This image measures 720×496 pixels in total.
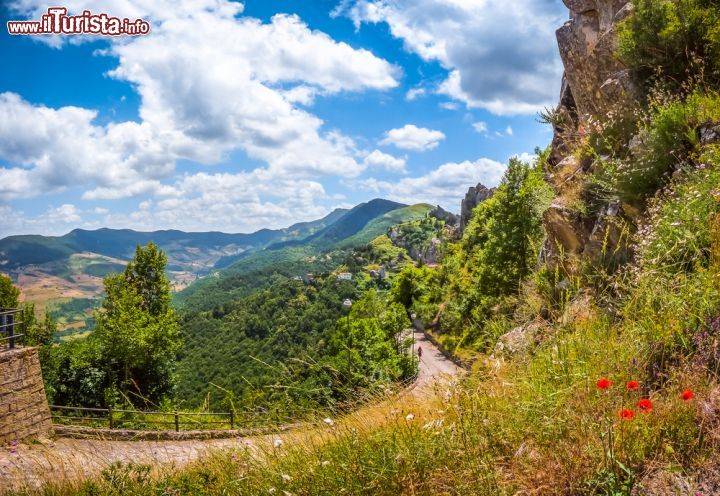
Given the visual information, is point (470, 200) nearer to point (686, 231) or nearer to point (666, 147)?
point (666, 147)

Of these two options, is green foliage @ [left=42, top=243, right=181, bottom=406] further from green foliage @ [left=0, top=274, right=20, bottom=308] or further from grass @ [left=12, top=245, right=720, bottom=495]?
grass @ [left=12, top=245, right=720, bottom=495]

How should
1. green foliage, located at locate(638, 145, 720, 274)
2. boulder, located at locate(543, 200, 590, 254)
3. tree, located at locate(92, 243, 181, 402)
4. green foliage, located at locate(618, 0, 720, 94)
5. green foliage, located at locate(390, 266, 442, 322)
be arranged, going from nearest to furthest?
green foliage, located at locate(638, 145, 720, 274) → green foliage, located at locate(618, 0, 720, 94) → boulder, located at locate(543, 200, 590, 254) → tree, located at locate(92, 243, 181, 402) → green foliage, located at locate(390, 266, 442, 322)

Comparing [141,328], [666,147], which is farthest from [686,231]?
[141,328]

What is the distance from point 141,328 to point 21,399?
43.3 ft

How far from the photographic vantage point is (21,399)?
12.7 metres

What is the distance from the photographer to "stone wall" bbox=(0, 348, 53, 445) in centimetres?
1227

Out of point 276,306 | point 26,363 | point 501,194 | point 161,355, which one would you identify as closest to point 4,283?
point 161,355

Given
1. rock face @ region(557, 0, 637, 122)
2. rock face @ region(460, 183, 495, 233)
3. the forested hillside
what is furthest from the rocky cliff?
rock face @ region(460, 183, 495, 233)

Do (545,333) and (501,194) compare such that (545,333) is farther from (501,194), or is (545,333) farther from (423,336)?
(423,336)

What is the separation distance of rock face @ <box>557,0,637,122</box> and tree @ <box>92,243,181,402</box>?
983 inches

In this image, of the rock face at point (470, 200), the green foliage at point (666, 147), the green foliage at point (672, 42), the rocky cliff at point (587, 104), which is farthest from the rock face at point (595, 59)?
the rock face at point (470, 200)

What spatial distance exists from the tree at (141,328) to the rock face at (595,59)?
81.9 ft

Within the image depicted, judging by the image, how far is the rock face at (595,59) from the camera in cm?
941

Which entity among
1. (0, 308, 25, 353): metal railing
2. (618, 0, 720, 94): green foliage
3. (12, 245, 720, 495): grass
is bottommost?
(0, 308, 25, 353): metal railing
